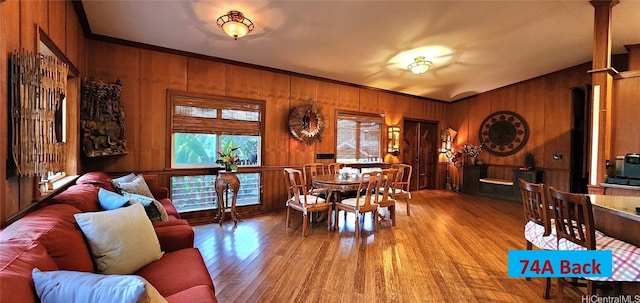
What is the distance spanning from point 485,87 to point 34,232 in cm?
Result: 829

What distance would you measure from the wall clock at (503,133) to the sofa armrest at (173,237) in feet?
25.0

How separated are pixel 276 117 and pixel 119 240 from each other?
3.80 meters

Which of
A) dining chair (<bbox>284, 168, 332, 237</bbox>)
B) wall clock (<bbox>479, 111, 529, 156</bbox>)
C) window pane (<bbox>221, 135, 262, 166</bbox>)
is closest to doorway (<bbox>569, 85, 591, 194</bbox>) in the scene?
wall clock (<bbox>479, 111, 529, 156</bbox>)

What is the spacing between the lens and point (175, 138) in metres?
4.27

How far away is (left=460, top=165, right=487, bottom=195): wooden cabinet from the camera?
7195 millimetres

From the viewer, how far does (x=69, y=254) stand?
1.29 metres

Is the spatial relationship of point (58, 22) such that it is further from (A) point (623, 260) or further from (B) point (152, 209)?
(A) point (623, 260)

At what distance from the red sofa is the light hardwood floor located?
2.11ft

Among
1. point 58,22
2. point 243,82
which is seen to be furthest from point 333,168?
point 58,22

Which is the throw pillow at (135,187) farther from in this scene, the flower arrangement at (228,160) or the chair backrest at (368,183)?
the chair backrest at (368,183)

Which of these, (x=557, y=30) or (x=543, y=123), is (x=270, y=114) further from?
(x=543, y=123)

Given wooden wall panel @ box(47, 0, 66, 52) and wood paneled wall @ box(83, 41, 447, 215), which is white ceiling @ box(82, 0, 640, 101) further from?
wooden wall panel @ box(47, 0, 66, 52)

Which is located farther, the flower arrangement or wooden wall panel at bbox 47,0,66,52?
the flower arrangement

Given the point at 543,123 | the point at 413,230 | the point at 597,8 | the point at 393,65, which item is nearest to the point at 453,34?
the point at 393,65
